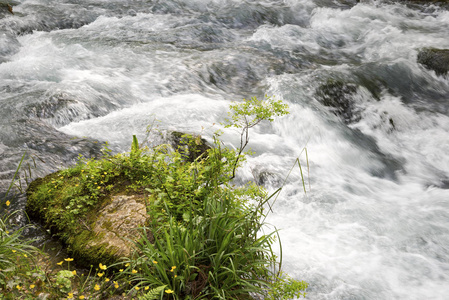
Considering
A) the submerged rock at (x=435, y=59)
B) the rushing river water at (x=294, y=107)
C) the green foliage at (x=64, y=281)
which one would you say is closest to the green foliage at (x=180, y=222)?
the green foliage at (x=64, y=281)

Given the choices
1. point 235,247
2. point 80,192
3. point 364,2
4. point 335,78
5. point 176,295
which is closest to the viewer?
point 176,295

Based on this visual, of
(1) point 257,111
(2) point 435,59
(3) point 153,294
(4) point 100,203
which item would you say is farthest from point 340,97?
(3) point 153,294

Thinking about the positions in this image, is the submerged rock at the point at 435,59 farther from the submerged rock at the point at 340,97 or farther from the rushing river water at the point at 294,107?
the submerged rock at the point at 340,97

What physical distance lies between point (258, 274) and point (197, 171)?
46.9 inches

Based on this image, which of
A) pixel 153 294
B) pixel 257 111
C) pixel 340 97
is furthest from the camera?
pixel 340 97

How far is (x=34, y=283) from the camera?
9.11ft

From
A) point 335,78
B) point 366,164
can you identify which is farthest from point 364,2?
point 366,164

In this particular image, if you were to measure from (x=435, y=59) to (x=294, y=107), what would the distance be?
5.32 m

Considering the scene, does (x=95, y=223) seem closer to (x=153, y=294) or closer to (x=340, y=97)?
(x=153, y=294)

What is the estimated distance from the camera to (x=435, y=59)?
10.2 meters

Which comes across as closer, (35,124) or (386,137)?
(35,124)

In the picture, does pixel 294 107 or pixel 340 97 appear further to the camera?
pixel 340 97

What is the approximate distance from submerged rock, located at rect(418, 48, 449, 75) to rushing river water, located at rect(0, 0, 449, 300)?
0.62ft

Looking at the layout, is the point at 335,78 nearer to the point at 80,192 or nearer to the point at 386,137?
the point at 386,137
